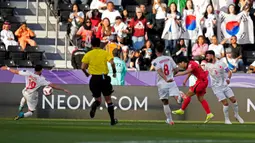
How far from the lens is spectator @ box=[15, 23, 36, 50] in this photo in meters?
31.2

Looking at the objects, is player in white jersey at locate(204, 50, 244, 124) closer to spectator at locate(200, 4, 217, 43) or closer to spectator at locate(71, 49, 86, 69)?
spectator at locate(71, 49, 86, 69)

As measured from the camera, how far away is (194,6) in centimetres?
3238

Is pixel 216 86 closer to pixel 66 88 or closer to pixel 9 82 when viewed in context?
pixel 66 88

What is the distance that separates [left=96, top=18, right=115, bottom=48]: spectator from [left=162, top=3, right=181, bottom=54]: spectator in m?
2.15

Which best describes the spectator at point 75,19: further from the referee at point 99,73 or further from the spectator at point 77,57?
the referee at point 99,73

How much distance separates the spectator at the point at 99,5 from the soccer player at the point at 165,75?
8.53 meters

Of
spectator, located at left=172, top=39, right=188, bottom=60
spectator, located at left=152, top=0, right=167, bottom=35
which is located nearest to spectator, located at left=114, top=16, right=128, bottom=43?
spectator, located at left=152, top=0, right=167, bottom=35

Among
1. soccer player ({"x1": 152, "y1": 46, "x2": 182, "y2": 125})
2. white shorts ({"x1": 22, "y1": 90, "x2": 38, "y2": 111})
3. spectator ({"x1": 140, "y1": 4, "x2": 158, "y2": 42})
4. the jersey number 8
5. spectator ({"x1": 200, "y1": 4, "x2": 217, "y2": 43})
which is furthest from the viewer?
spectator ({"x1": 140, "y1": 4, "x2": 158, "y2": 42})

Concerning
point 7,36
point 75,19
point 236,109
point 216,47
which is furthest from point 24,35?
point 236,109

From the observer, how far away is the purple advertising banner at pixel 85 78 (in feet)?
95.6

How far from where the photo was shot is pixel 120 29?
103 feet

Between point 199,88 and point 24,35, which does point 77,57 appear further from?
point 199,88

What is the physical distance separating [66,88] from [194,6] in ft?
21.1


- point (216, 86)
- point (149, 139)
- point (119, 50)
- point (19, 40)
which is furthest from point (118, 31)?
point (149, 139)
